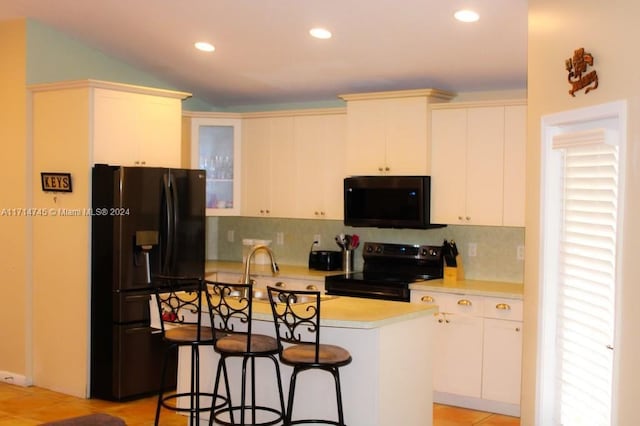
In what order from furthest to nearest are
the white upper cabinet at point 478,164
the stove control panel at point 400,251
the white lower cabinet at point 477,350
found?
1. the stove control panel at point 400,251
2. the white upper cabinet at point 478,164
3. the white lower cabinet at point 477,350

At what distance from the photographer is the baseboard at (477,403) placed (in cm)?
541

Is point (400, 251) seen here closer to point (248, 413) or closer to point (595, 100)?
point (248, 413)

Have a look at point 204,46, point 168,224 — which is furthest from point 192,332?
point 204,46

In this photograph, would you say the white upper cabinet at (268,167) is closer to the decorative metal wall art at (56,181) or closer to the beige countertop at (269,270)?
the beige countertop at (269,270)

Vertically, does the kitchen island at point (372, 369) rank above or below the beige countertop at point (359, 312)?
below

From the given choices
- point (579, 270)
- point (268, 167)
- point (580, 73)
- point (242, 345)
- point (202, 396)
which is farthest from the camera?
point (268, 167)

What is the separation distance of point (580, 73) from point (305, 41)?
2660mm

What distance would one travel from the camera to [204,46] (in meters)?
6.04

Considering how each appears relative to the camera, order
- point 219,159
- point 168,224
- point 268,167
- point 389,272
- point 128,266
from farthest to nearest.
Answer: point 219,159, point 268,167, point 389,272, point 168,224, point 128,266

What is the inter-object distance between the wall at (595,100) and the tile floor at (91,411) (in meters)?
1.34

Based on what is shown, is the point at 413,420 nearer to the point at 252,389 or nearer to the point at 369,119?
the point at 252,389

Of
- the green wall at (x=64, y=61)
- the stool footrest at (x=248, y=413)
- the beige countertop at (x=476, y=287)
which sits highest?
the green wall at (x=64, y=61)

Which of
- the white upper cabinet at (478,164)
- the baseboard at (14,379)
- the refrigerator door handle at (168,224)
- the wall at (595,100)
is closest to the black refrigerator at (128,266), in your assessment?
the refrigerator door handle at (168,224)

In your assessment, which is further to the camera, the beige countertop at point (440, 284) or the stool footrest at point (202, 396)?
the beige countertop at point (440, 284)
